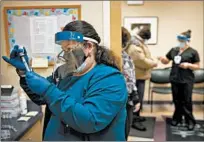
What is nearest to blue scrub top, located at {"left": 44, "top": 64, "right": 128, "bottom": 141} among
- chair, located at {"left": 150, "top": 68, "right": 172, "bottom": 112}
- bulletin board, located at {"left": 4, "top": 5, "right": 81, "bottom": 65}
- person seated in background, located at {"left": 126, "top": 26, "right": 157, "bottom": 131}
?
bulletin board, located at {"left": 4, "top": 5, "right": 81, "bottom": 65}

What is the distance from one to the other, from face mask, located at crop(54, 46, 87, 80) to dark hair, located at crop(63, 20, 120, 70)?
0.05 m

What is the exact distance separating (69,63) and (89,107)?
0.14 metres

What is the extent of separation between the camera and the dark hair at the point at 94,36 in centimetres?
71

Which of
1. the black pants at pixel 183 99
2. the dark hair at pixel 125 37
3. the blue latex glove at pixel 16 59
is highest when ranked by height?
the dark hair at pixel 125 37

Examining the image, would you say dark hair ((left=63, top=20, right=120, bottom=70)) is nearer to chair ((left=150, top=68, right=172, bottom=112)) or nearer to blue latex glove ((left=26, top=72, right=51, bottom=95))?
blue latex glove ((left=26, top=72, right=51, bottom=95))

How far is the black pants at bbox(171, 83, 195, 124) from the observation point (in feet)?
9.94

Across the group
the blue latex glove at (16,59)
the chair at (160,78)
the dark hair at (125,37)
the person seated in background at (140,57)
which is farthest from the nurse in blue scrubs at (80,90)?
the chair at (160,78)

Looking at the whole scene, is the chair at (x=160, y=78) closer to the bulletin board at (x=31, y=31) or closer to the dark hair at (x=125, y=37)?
the dark hair at (x=125, y=37)

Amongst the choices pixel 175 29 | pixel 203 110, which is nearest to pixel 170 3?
pixel 175 29

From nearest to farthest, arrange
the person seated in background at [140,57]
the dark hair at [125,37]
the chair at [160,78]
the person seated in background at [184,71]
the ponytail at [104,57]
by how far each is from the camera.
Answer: the ponytail at [104,57] < the dark hair at [125,37] < the person seated in background at [140,57] < the person seated in background at [184,71] < the chair at [160,78]

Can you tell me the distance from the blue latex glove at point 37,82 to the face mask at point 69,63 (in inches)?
2.5

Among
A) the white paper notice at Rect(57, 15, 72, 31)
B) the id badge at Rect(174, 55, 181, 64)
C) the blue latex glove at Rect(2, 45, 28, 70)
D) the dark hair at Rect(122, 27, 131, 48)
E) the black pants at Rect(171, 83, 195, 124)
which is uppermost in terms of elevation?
the white paper notice at Rect(57, 15, 72, 31)

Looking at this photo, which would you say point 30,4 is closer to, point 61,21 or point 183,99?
point 61,21

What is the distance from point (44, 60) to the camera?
26.9 inches
